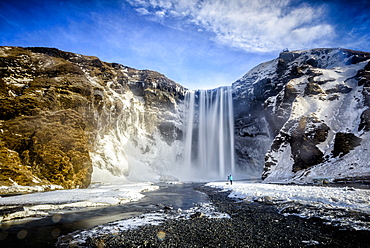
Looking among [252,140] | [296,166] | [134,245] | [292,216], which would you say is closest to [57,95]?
[134,245]

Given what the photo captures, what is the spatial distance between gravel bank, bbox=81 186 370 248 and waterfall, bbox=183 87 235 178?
2253 inches

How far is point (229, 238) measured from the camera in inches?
260

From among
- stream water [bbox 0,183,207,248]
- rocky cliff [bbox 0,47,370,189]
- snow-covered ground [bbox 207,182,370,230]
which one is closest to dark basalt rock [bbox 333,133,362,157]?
rocky cliff [bbox 0,47,370,189]

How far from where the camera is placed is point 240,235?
22.7ft

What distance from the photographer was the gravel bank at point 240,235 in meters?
5.97

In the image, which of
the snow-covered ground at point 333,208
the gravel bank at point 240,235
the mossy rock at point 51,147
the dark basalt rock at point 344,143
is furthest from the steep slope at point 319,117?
the mossy rock at point 51,147

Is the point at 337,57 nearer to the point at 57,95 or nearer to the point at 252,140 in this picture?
the point at 252,140

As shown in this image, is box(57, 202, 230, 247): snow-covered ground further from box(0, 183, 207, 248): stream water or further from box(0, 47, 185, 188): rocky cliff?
box(0, 47, 185, 188): rocky cliff

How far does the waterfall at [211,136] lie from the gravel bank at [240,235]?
57.2 m

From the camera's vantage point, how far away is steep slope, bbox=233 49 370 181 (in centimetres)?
2701

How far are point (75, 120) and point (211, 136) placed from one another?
161ft

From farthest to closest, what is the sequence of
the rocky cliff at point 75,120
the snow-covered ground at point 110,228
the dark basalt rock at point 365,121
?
1. the dark basalt rock at point 365,121
2. the rocky cliff at point 75,120
3. the snow-covered ground at point 110,228

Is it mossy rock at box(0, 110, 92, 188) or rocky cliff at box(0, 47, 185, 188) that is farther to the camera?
rocky cliff at box(0, 47, 185, 188)

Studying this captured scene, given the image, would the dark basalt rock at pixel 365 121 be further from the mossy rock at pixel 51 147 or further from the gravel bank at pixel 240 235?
the mossy rock at pixel 51 147
